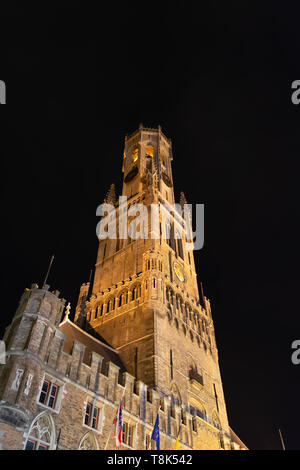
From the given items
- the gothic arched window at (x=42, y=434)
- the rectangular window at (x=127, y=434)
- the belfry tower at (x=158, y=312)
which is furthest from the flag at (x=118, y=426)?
the belfry tower at (x=158, y=312)

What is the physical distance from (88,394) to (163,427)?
310 inches

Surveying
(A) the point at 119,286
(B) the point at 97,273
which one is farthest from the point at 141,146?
(A) the point at 119,286

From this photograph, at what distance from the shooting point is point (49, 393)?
20703mm

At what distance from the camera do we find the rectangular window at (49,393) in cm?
2030

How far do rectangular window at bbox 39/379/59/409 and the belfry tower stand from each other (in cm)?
1070

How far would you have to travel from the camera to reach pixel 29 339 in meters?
20.9

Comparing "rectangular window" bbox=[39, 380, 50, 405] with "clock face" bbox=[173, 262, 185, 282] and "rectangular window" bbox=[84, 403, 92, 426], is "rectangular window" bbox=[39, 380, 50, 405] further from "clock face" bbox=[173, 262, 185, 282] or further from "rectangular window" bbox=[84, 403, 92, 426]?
"clock face" bbox=[173, 262, 185, 282]

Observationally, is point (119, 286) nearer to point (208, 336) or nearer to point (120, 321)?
point (120, 321)

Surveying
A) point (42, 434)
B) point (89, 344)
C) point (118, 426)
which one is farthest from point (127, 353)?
point (42, 434)

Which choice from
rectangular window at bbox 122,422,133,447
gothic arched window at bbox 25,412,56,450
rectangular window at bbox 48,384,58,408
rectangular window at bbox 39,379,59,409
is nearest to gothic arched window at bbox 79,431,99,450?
→ gothic arched window at bbox 25,412,56,450

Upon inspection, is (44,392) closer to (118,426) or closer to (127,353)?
(118,426)

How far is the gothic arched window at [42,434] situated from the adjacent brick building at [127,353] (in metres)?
0.05
